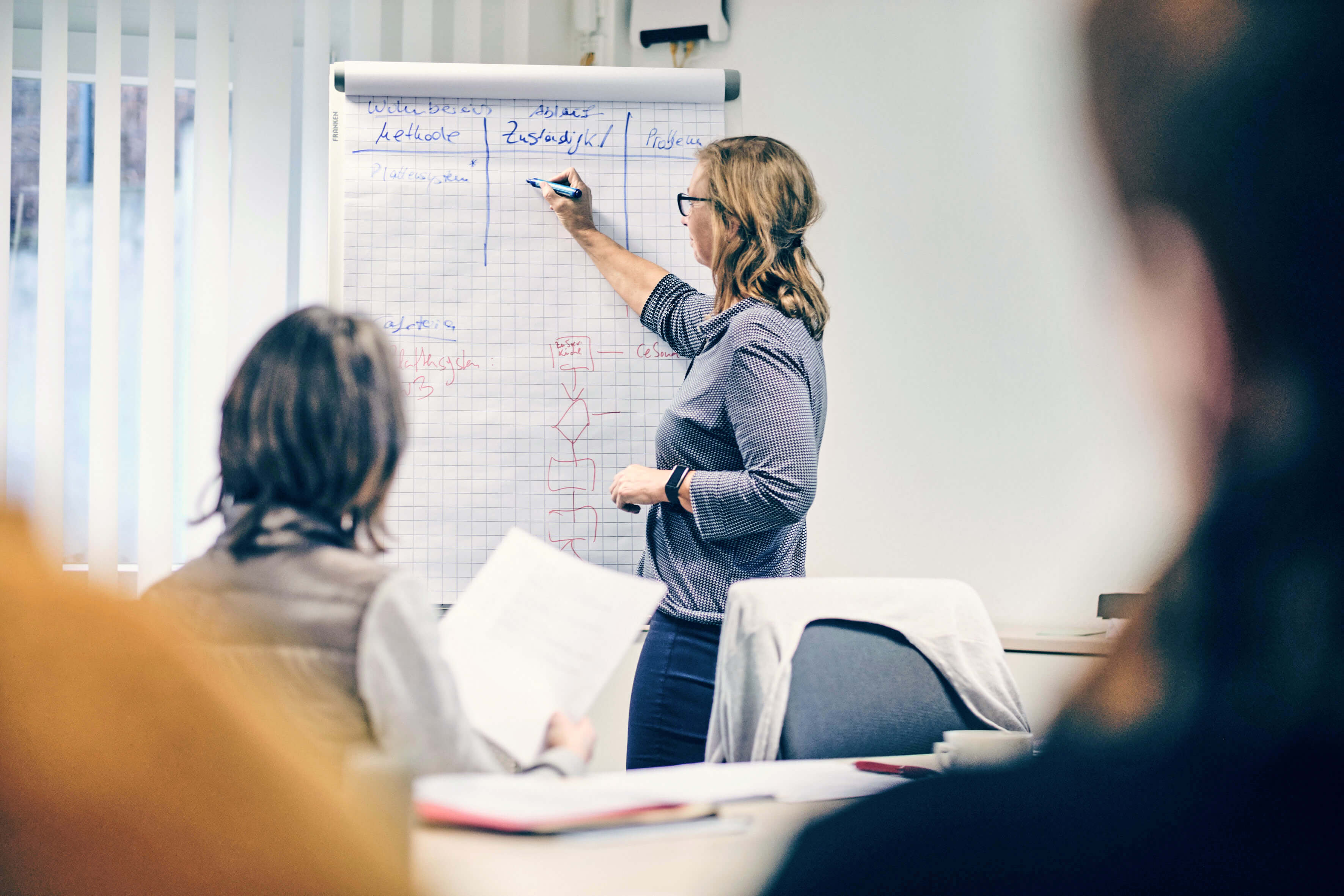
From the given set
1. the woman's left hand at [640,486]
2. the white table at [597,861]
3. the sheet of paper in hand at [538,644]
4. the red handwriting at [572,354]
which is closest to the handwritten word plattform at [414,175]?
the red handwriting at [572,354]

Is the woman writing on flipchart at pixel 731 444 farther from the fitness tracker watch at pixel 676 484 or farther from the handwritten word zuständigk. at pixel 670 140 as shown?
the handwritten word zuständigk. at pixel 670 140

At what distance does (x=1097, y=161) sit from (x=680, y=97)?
145 centimetres

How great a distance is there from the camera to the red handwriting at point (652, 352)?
1.58 metres

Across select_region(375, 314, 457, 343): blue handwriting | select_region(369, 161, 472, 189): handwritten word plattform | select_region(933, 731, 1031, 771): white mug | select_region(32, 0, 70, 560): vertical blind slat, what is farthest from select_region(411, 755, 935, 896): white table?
select_region(32, 0, 70, 560): vertical blind slat

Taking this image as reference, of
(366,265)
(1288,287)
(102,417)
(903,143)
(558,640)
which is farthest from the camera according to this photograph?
(903,143)

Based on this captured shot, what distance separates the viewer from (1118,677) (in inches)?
10.6

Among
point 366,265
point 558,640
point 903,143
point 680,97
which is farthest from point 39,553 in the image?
point 903,143

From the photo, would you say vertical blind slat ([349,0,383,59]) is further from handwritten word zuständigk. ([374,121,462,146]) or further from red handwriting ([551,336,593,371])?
red handwriting ([551,336,593,371])

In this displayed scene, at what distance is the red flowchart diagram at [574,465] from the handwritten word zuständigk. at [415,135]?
16.9 inches

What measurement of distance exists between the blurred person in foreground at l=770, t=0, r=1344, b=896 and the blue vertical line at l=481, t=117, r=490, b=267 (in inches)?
54.4

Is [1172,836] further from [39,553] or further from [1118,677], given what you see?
[39,553]

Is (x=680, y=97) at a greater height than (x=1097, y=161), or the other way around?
(x=680, y=97)

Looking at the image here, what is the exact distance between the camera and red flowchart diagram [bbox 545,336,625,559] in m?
1.56

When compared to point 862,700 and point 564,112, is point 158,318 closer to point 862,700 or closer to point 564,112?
point 564,112
